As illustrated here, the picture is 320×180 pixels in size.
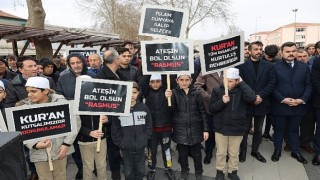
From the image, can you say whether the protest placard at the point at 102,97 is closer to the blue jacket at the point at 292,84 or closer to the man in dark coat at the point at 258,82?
the man in dark coat at the point at 258,82

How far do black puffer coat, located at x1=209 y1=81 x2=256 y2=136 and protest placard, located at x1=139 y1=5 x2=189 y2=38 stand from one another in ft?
3.51

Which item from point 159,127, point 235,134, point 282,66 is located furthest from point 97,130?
point 282,66

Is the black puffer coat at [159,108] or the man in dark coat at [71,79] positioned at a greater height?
the man in dark coat at [71,79]

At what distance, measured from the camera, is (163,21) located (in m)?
4.27

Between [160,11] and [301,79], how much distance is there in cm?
252

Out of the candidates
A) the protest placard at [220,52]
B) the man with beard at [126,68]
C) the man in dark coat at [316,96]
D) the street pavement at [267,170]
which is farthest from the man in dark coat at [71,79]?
the man in dark coat at [316,96]

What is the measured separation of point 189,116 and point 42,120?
1.96 m

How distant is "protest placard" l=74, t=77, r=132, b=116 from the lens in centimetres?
328

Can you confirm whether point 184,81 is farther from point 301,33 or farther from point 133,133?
point 301,33

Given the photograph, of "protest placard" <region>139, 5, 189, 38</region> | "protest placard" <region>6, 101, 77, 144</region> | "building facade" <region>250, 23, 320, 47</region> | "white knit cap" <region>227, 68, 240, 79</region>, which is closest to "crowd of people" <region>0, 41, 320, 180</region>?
"white knit cap" <region>227, 68, 240, 79</region>

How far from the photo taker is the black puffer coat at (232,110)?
402cm

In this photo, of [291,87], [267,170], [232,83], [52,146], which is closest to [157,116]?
[232,83]

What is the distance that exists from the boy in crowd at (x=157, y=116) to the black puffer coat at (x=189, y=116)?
0.19 metres

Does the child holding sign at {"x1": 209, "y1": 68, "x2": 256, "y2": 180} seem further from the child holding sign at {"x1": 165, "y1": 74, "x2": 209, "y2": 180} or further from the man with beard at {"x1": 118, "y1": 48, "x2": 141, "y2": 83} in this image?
the man with beard at {"x1": 118, "y1": 48, "x2": 141, "y2": 83}
